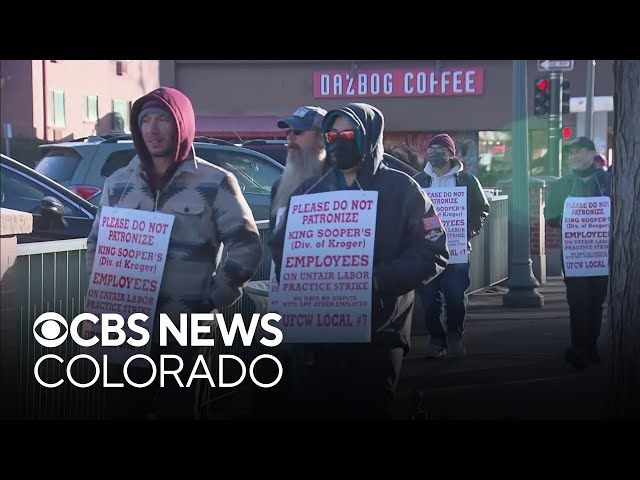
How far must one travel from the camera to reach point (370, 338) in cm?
564

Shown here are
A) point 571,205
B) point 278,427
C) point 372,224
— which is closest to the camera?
point 372,224

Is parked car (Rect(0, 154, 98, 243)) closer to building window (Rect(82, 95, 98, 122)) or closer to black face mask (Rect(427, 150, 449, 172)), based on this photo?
building window (Rect(82, 95, 98, 122))

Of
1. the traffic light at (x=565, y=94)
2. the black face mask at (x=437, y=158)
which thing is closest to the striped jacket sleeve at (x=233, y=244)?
the black face mask at (x=437, y=158)

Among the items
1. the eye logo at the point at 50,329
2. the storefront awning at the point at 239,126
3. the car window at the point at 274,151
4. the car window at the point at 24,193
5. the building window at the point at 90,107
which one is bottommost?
the eye logo at the point at 50,329

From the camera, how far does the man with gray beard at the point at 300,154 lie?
5703mm

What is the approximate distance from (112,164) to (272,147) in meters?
0.82

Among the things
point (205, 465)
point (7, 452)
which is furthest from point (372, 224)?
point (7, 452)

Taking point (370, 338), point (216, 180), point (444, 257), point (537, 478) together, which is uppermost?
point (216, 180)

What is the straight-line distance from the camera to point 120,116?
18.9ft

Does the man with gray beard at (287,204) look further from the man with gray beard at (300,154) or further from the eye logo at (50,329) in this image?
the eye logo at (50,329)

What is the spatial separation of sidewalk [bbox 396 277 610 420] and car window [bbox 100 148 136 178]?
5.42 ft
